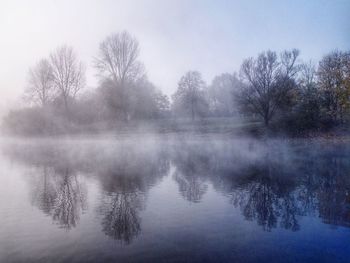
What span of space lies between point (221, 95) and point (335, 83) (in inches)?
1908

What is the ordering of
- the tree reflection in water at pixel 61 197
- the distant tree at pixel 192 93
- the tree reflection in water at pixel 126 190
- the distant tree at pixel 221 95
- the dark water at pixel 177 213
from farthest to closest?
the distant tree at pixel 221 95, the distant tree at pixel 192 93, the tree reflection in water at pixel 61 197, the tree reflection in water at pixel 126 190, the dark water at pixel 177 213

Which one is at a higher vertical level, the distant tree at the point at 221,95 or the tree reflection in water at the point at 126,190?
the distant tree at the point at 221,95

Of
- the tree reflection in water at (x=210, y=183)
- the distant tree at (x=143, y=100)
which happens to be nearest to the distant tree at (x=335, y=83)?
the tree reflection in water at (x=210, y=183)

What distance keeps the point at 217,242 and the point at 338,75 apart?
42541mm

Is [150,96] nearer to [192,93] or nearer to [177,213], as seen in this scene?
[192,93]

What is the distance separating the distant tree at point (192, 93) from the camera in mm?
68188

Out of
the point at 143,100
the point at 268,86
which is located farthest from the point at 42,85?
the point at 268,86

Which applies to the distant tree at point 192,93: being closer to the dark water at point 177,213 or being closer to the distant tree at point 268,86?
the distant tree at point 268,86

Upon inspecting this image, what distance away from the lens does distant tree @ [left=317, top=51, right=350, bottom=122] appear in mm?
40625

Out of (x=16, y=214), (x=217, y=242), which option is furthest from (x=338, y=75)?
(x=16, y=214)

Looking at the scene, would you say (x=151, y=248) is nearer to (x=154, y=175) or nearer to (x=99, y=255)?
(x=99, y=255)

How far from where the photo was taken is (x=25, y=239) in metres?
8.90

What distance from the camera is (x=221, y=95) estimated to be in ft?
296

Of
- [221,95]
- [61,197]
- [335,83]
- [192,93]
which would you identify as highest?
[221,95]
